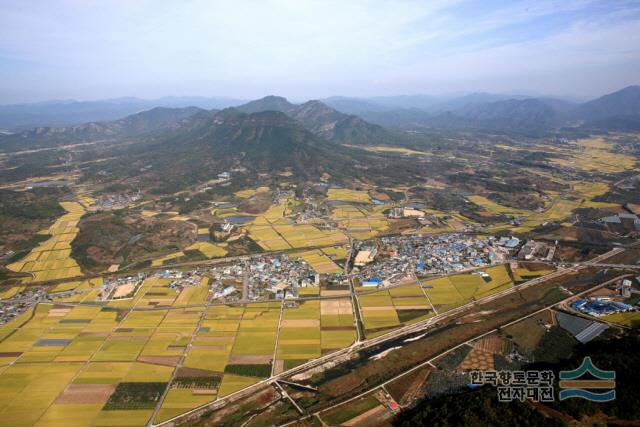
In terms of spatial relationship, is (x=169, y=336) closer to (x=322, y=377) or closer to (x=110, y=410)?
(x=110, y=410)

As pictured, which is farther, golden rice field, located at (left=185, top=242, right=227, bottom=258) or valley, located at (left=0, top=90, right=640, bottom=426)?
golden rice field, located at (left=185, top=242, right=227, bottom=258)

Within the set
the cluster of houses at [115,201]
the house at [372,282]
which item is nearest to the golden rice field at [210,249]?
the house at [372,282]

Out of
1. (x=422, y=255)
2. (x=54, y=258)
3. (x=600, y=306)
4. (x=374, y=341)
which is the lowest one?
(x=422, y=255)

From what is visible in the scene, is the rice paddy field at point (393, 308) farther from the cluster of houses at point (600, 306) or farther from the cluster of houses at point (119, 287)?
the cluster of houses at point (119, 287)

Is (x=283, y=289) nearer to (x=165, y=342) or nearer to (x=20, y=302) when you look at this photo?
(x=165, y=342)

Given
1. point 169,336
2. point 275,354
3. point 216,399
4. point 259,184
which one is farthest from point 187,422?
point 259,184

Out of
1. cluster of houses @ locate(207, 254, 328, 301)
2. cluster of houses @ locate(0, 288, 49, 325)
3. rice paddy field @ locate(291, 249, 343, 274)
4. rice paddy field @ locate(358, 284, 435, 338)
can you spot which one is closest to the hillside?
cluster of houses @ locate(0, 288, 49, 325)

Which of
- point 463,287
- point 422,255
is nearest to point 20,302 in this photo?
point 422,255

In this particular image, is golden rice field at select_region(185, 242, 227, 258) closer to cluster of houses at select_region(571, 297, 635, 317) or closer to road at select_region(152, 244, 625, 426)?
road at select_region(152, 244, 625, 426)
